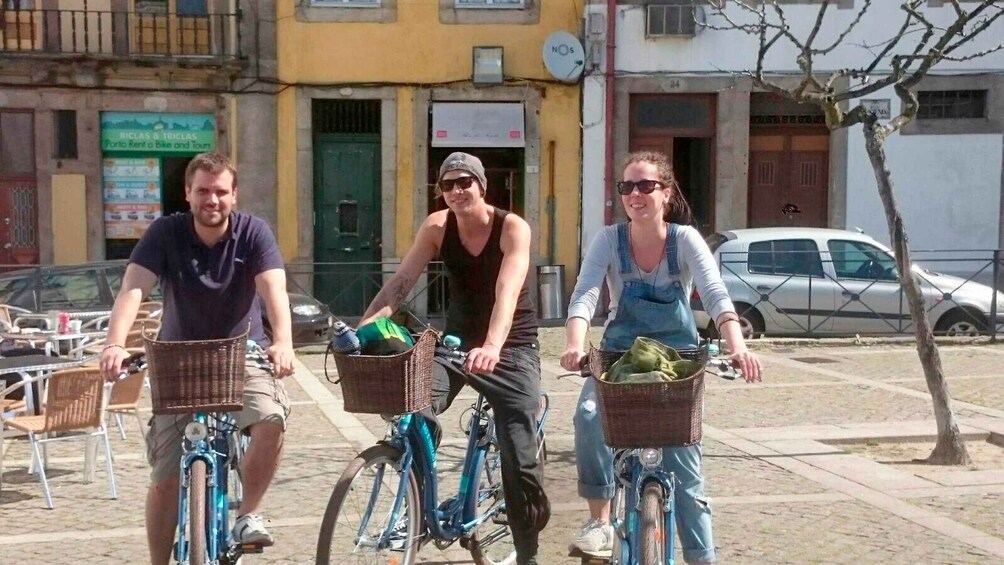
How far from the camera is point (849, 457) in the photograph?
27.2 feet

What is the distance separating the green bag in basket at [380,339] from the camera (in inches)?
179

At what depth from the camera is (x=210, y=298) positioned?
15.3 ft

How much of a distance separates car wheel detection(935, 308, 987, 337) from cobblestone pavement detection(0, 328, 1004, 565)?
339 centimetres

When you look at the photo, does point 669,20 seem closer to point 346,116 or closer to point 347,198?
point 346,116

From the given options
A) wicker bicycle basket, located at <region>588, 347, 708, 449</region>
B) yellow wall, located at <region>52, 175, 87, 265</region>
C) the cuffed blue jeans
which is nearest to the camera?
wicker bicycle basket, located at <region>588, 347, 708, 449</region>

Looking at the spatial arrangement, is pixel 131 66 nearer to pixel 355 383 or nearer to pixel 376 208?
pixel 376 208

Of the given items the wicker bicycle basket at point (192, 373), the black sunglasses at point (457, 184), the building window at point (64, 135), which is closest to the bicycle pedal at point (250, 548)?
the wicker bicycle basket at point (192, 373)

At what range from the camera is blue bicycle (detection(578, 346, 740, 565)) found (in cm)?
427

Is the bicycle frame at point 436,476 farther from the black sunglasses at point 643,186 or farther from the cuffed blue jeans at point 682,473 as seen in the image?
the black sunglasses at point 643,186

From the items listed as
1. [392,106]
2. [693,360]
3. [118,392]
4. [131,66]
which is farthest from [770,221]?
[693,360]

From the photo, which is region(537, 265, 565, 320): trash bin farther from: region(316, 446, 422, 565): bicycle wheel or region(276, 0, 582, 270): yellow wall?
region(316, 446, 422, 565): bicycle wheel

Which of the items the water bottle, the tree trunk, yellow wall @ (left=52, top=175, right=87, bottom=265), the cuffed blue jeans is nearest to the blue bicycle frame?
the cuffed blue jeans

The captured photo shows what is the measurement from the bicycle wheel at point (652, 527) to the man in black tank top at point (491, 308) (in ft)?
2.55

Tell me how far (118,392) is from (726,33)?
14188mm
